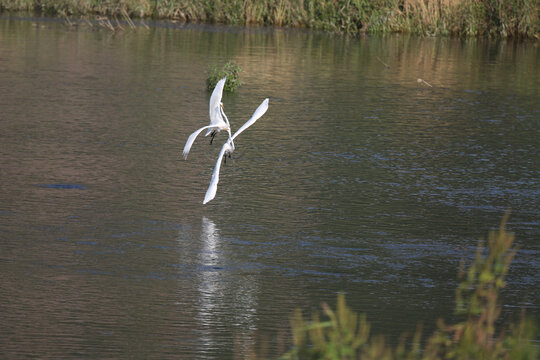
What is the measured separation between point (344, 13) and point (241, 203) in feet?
54.4

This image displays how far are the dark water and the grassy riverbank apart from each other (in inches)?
298

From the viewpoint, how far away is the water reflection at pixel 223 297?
5316 millimetres

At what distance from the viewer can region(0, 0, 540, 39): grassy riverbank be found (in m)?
23.6

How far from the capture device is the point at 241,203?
8.08 metres

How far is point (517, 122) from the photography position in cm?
1286

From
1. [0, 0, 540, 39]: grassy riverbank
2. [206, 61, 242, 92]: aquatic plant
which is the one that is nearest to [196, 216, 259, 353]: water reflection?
[206, 61, 242, 92]: aquatic plant

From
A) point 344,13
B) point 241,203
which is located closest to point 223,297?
point 241,203

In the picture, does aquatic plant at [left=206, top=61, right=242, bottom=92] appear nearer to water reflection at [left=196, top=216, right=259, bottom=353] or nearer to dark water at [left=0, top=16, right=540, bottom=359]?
dark water at [left=0, top=16, right=540, bottom=359]

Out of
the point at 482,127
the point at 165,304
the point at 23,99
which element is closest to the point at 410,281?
the point at 165,304

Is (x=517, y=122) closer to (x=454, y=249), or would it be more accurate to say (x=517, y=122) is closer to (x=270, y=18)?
(x=454, y=249)

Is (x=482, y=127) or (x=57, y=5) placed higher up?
(x=57, y=5)

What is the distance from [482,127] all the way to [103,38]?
1014cm

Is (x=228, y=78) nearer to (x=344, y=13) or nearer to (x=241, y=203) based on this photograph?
(x=241, y=203)

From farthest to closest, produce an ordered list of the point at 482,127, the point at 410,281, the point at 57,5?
the point at 57,5 → the point at 482,127 → the point at 410,281
